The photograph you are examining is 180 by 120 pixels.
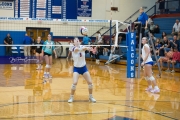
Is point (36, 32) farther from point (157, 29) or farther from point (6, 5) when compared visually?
point (157, 29)

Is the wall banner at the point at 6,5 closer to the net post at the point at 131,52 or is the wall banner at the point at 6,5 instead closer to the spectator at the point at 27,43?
the spectator at the point at 27,43

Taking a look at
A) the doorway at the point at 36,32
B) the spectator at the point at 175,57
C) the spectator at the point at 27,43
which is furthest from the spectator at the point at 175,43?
the doorway at the point at 36,32

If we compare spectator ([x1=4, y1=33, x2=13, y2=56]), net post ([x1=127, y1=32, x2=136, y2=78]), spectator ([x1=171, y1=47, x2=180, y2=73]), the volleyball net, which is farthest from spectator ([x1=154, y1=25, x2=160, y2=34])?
spectator ([x1=4, y1=33, x2=13, y2=56])

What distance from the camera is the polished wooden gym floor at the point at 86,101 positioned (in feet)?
25.5

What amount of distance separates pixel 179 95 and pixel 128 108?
2.92 m

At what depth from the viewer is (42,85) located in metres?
12.4

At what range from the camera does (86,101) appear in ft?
31.2

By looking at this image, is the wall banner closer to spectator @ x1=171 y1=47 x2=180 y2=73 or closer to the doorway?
the doorway

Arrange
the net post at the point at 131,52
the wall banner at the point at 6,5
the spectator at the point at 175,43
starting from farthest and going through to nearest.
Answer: the wall banner at the point at 6,5 → the spectator at the point at 175,43 → the net post at the point at 131,52

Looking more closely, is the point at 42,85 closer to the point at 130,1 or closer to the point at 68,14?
the point at 68,14

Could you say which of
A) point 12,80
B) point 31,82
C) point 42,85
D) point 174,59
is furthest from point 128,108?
point 174,59

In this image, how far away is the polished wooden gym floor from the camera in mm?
7785

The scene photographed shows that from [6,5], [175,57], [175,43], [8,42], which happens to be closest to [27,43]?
[8,42]

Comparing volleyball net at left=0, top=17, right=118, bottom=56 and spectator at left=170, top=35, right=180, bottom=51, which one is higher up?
volleyball net at left=0, top=17, right=118, bottom=56
